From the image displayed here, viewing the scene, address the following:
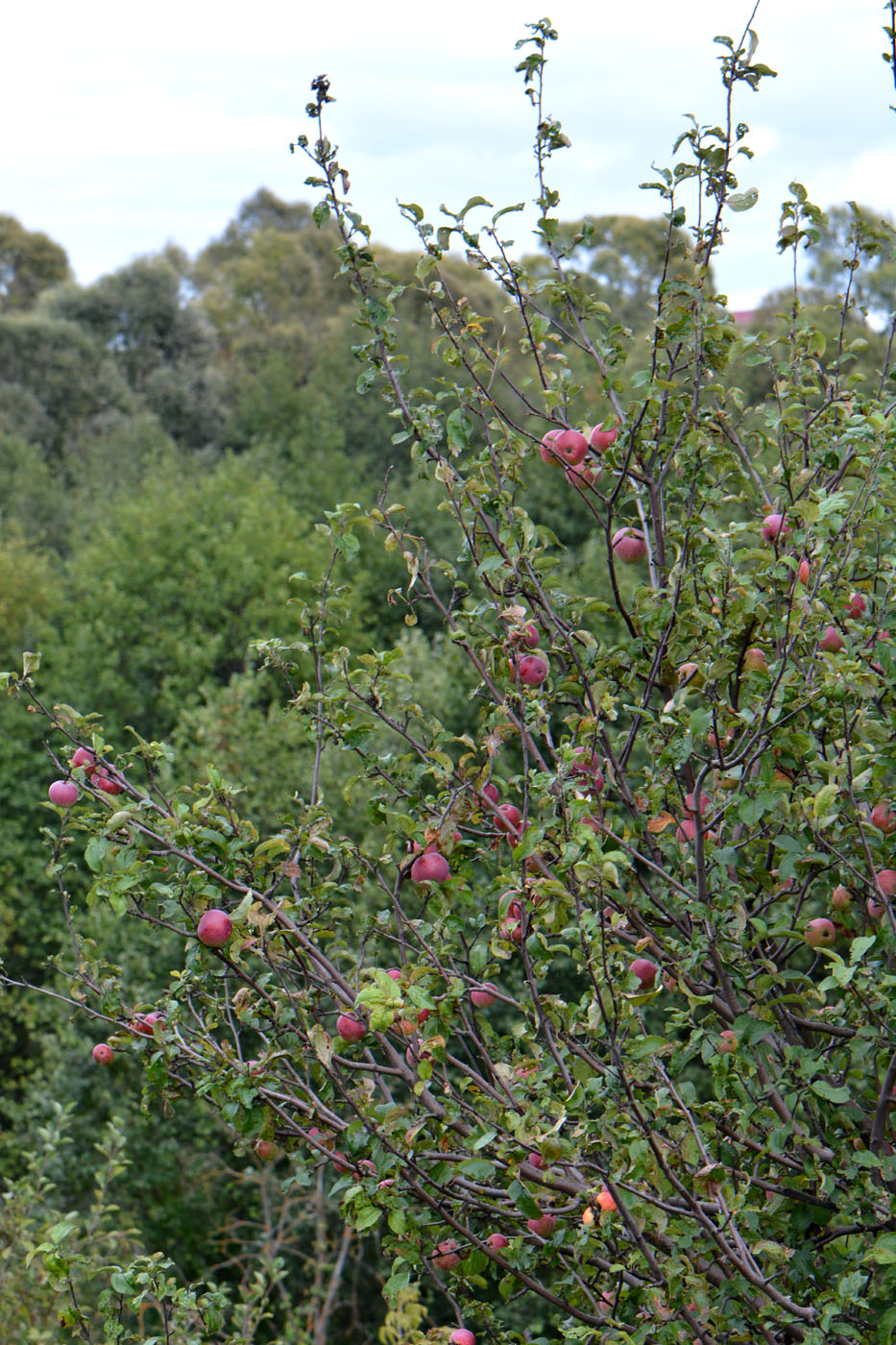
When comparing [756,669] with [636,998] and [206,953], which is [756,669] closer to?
[636,998]

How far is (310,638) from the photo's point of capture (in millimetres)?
3201

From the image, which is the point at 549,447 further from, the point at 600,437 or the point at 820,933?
the point at 820,933

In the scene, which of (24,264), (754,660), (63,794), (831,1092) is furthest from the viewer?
(24,264)

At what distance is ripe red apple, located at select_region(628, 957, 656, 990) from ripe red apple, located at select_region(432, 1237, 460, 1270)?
75cm

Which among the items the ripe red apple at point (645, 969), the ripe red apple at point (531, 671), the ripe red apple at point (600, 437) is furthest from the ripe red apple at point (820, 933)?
the ripe red apple at point (600, 437)

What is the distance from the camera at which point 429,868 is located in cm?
274

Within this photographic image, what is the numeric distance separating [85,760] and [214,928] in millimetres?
502

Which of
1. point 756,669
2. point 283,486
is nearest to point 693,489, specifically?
point 756,669

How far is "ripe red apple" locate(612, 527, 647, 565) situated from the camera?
3.17 m

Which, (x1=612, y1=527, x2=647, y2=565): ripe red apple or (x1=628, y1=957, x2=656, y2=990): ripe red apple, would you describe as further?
(x1=612, y1=527, x2=647, y2=565): ripe red apple

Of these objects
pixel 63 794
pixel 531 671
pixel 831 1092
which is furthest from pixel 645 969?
pixel 63 794

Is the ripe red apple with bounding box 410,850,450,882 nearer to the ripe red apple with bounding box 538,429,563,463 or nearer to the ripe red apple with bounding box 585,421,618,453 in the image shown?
the ripe red apple with bounding box 538,429,563,463

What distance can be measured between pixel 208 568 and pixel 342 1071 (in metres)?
15.0

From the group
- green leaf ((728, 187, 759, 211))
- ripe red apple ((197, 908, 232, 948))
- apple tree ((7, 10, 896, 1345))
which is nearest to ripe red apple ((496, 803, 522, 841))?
apple tree ((7, 10, 896, 1345))
